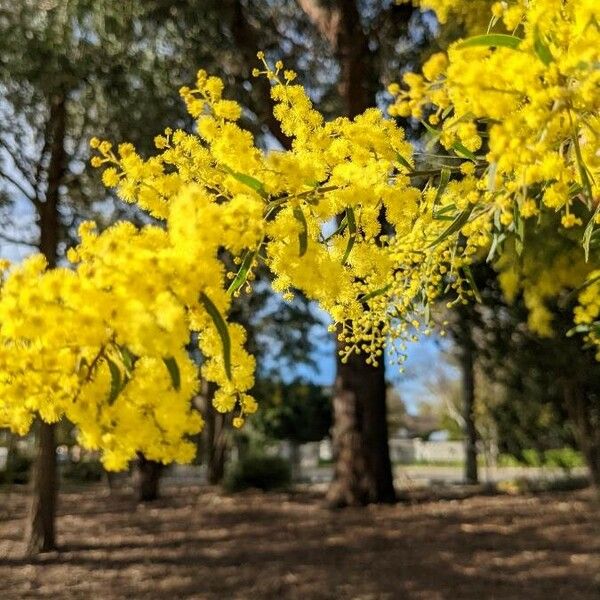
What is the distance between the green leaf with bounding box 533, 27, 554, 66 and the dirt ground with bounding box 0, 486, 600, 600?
17.2 ft

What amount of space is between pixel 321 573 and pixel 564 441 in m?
12.1

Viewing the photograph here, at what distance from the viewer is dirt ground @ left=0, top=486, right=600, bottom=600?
6.22m

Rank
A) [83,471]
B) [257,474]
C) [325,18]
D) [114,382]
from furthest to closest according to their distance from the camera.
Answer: [83,471]
[257,474]
[325,18]
[114,382]

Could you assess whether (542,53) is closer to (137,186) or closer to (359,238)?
(359,238)

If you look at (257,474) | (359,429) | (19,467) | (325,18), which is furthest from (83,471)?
(325,18)

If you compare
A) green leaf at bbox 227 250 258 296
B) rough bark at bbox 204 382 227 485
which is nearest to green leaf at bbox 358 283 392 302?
green leaf at bbox 227 250 258 296

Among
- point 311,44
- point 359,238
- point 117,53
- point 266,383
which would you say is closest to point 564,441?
point 266,383

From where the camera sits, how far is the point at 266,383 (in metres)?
15.2

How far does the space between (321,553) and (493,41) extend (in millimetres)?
6549

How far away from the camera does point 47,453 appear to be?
319 inches

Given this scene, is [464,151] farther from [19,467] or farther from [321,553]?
[19,467]

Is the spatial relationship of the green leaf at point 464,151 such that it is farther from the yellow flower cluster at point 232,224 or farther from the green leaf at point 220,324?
the green leaf at point 220,324

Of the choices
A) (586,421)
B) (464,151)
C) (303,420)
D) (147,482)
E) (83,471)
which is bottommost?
(147,482)

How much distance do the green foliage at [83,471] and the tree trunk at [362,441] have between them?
1051 cm
